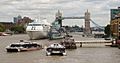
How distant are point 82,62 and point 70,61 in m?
2.45

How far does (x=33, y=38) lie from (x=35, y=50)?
3135 inches

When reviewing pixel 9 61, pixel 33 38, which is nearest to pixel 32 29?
pixel 33 38

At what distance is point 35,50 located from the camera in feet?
352

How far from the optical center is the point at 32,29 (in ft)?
616

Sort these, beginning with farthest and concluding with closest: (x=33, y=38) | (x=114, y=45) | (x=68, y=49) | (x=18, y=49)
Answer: (x=33, y=38) < (x=114, y=45) < (x=68, y=49) < (x=18, y=49)

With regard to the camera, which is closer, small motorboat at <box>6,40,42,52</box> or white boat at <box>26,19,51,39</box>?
small motorboat at <box>6,40,42,52</box>

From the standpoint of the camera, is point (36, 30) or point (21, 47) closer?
point (21, 47)

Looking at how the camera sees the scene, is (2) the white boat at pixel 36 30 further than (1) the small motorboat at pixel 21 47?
Yes

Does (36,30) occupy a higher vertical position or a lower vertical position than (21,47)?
lower

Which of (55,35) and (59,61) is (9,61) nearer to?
(59,61)

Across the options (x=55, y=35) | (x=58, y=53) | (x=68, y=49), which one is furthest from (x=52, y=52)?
(x=55, y=35)

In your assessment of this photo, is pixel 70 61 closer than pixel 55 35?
Yes

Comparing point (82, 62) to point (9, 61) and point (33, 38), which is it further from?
point (33, 38)

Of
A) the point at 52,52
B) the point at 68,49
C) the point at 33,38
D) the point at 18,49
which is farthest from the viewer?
the point at 33,38
